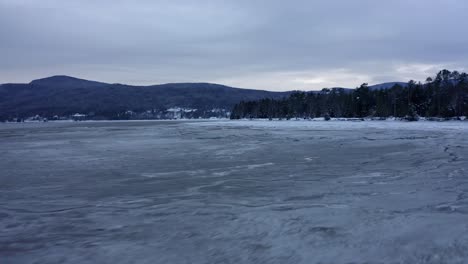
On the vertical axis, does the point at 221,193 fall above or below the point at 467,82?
below

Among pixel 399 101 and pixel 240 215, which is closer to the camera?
pixel 240 215

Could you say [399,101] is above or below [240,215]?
above

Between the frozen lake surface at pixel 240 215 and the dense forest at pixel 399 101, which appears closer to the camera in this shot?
the frozen lake surface at pixel 240 215

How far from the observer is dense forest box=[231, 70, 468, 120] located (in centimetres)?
6888

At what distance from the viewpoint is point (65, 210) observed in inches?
279

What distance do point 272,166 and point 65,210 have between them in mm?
7243

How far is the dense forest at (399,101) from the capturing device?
2712 inches

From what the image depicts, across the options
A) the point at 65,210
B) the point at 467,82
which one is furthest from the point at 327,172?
the point at 467,82

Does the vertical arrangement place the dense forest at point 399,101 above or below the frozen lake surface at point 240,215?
above

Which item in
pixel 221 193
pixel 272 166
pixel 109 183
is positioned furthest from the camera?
pixel 272 166

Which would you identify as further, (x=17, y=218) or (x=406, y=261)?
(x=17, y=218)

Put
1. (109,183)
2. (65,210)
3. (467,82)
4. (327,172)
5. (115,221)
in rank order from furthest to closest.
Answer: (467,82) → (327,172) → (109,183) → (65,210) → (115,221)

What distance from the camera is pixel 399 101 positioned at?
264 ft

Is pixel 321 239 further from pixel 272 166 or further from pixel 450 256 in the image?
pixel 272 166
